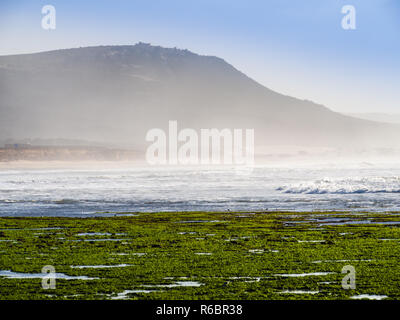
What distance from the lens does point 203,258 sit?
27.7m

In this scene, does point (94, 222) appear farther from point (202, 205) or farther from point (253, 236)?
point (202, 205)

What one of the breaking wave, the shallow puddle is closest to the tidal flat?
the shallow puddle

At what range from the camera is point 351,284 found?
21688 millimetres

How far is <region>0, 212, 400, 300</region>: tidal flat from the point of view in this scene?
21.1 m

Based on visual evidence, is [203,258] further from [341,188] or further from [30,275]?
[341,188]

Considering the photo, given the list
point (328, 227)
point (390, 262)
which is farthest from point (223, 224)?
point (390, 262)

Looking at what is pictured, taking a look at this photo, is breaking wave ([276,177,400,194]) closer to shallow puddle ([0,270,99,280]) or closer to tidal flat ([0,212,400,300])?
tidal flat ([0,212,400,300])

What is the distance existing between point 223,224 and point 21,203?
31.2 metres

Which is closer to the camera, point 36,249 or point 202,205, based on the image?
point 36,249

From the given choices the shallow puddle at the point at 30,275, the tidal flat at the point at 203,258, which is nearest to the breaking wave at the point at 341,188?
the tidal flat at the point at 203,258

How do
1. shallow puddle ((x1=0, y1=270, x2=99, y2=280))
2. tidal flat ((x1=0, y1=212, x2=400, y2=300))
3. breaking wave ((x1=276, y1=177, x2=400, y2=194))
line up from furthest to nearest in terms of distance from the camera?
breaking wave ((x1=276, y1=177, x2=400, y2=194)), shallow puddle ((x1=0, y1=270, x2=99, y2=280)), tidal flat ((x1=0, y1=212, x2=400, y2=300))

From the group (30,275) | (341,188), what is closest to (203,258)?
(30,275)

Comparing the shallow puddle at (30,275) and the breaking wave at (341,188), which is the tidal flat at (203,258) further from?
the breaking wave at (341,188)

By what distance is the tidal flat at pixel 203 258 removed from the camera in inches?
832
